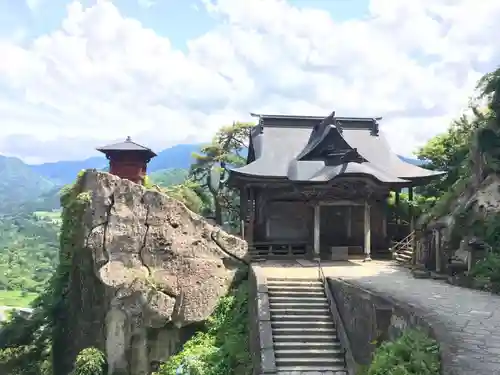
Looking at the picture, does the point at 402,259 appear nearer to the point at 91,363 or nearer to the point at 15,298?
the point at 91,363

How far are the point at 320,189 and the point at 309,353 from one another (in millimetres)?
9281

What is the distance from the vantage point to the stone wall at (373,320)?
325 inches

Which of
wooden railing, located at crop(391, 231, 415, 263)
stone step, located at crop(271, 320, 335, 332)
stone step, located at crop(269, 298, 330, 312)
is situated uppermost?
wooden railing, located at crop(391, 231, 415, 263)

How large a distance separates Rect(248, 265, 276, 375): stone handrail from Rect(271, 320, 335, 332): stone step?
362mm

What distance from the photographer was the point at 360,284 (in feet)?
48.2

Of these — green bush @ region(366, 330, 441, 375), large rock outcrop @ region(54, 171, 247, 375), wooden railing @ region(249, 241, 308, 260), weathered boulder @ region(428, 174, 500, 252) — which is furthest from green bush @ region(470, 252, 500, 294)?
wooden railing @ region(249, 241, 308, 260)

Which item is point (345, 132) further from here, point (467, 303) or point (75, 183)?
point (467, 303)

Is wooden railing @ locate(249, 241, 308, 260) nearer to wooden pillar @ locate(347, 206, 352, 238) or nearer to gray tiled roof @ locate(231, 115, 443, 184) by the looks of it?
wooden pillar @ locate(347, 206, 352, 238)

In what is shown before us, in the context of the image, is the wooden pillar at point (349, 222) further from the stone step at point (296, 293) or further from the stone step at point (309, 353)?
the stone step at point (309, 353)

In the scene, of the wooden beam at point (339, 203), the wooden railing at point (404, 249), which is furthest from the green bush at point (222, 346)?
the wooden railing at point (404, 249)

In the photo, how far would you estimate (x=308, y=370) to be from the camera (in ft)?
43.2

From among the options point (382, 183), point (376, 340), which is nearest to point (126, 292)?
point (376, 340)

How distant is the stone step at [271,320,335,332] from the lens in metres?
14.7

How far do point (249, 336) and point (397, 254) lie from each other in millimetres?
9537
